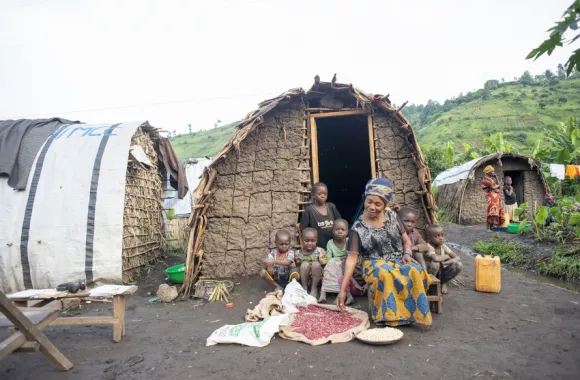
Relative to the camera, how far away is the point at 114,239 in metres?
5.07

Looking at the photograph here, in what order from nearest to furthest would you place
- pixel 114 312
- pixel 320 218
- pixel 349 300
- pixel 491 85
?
pixel 114 312
pixel 349 300
pixel 320 218
pixel 491 85

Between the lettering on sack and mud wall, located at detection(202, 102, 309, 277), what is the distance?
2.27 metres

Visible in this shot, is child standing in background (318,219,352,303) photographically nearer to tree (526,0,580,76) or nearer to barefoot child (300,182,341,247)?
barefoot child (300,182,341,247)

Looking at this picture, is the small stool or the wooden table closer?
the wooden table

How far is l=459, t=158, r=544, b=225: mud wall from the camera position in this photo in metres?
11.8

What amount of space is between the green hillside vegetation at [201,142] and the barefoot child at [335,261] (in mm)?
36594

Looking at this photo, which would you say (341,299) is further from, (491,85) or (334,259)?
(491,85)

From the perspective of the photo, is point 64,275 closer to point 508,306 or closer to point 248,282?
point 248,282

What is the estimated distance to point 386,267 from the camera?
3266 millimetres

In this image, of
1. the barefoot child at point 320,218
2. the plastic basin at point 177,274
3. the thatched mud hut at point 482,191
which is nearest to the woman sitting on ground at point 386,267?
the barefoot child at point 320,218

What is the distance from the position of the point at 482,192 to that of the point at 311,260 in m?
9.94

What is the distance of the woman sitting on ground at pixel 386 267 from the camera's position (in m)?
3.19

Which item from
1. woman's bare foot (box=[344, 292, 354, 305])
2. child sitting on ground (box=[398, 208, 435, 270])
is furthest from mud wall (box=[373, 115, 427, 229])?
woman's bare foot (box=[344, 292, 354, 305])

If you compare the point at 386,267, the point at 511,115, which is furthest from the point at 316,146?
the point at 511,115
